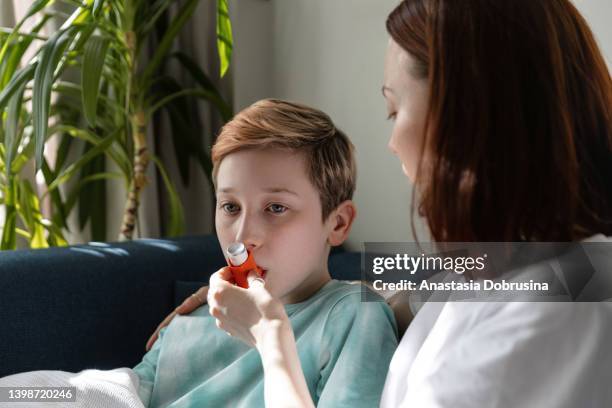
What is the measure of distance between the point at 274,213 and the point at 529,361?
20.7 inches

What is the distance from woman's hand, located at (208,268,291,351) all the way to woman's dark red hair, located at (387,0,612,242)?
231 mm

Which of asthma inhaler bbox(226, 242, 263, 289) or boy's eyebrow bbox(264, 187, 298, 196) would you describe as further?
boy's eyebrow bbox(264, 187, 298, 196)

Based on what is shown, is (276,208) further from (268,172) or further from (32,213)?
(32,213)

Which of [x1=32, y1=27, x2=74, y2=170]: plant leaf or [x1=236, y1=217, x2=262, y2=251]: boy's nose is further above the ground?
[x1=32, y1=27, x2=74, y2=170]: plant leaf

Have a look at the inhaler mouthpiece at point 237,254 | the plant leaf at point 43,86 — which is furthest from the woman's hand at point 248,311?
the plant leaf at point 43,86

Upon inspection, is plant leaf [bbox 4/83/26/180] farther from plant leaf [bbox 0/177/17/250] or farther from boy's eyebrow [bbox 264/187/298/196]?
boy's eyebrow [bbox 264/187/298/196]

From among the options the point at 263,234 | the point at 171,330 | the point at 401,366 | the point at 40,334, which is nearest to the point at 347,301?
the point at 263,234

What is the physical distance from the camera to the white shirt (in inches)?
24.4

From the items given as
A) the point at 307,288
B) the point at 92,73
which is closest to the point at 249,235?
the point at 307,288

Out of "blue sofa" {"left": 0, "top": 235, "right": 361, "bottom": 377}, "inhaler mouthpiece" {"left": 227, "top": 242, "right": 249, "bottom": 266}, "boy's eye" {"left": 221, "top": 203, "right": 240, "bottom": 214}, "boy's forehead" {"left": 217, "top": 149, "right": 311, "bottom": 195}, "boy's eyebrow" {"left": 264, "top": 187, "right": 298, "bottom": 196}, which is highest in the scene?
"boy's forehead" {"left": 217, "top": 149, "right": 311, "bottom": 195}

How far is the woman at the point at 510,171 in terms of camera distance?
2.05ft

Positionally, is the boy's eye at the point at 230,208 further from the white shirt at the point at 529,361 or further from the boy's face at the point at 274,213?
the white shirt at the point at 529,361

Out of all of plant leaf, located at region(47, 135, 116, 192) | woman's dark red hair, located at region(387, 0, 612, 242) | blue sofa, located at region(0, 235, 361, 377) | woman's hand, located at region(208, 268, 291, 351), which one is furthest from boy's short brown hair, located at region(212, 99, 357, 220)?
plant leaf, located at region(47, 135, 116, 192)

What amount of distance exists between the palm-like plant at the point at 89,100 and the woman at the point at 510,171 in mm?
958
